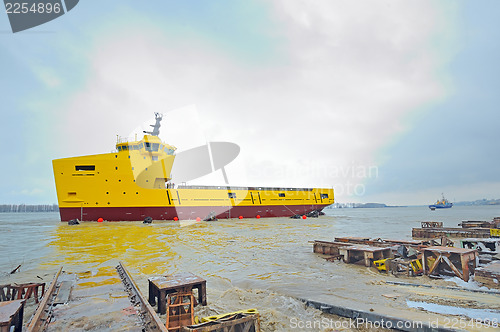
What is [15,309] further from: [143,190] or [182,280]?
[143,190]

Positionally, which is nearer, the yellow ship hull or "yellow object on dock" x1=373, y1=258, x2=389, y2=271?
"yellow object on dock" x1=373, y1=258, x2=389, y2=271

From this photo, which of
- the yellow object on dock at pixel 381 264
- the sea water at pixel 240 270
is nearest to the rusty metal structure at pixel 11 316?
the sea water at pixel 240 270

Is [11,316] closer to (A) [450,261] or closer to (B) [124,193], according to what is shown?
(A) [450,261]

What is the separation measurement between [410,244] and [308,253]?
143 inches

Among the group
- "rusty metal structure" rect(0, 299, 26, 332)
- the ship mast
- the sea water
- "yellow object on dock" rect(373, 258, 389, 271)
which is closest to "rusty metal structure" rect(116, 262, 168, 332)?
the sea water

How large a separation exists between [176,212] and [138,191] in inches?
174

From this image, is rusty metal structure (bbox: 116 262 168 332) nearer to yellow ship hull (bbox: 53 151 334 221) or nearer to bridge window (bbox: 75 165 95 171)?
yellow ship hull (bbox: 53 151 334 221)

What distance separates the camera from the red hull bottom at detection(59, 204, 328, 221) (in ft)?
78.6

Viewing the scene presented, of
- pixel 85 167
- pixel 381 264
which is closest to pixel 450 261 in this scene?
pixel 381 264

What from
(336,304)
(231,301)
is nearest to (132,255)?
(231,301)

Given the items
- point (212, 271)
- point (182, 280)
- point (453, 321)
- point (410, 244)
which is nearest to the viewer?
point (453, 321)

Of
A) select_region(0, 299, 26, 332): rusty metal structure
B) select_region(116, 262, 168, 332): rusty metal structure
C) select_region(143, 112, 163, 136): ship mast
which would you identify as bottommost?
select_region(116, 262, 168, 332): rusty metal structure

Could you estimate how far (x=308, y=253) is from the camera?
1002 centimetres

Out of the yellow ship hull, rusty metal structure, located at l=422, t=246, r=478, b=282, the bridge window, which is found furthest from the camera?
the bridge window
